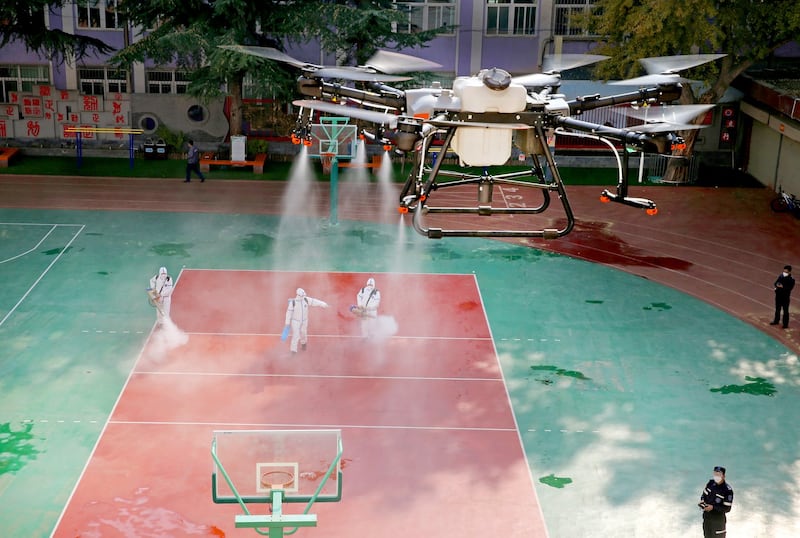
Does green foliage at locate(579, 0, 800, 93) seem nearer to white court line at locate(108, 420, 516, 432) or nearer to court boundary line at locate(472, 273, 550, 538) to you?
court boundary line at locate(472, 273, 550, 538)

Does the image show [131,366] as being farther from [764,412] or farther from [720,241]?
[720,241]

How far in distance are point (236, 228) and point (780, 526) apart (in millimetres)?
17754

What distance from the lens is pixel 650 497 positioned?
1488 centimetres

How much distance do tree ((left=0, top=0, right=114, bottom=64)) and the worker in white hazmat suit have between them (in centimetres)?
1725

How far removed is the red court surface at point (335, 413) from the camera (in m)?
14.1

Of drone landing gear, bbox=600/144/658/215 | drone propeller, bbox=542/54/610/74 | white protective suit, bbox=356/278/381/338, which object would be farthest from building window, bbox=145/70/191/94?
drone landing gear, bbox=600/144/658/215

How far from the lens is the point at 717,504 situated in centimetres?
1309

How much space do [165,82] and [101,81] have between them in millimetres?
2392

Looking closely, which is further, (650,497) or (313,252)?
(313,252)

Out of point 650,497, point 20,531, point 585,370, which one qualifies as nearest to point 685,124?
point 650,497

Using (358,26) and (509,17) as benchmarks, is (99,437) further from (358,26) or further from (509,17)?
(509,17)

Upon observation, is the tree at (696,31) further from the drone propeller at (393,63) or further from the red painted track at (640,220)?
the drone propeller at (393,63)

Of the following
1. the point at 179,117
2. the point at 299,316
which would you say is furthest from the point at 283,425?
the point at 179,117

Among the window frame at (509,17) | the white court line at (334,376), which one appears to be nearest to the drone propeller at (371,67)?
the white court line at (334,376)
